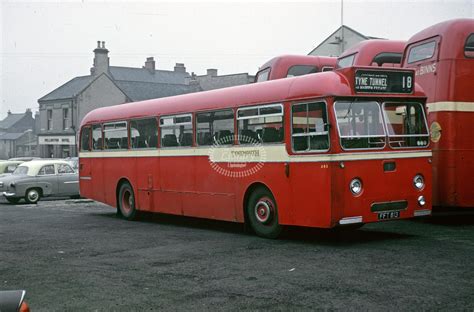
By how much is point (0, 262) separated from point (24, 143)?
82.7 m

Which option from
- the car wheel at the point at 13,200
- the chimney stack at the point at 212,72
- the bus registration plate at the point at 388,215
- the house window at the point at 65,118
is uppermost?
the chimney stack at the point at 212,72

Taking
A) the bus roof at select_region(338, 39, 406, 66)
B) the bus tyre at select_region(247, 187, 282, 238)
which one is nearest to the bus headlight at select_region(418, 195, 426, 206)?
the bus tyre at select_region(247, 187, 282, 238)

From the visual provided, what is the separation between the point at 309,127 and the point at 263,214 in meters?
2.04

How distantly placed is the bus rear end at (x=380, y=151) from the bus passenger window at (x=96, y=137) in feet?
30.0

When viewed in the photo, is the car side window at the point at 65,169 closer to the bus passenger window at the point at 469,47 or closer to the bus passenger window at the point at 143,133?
the bus passenger window at the point at 143,133

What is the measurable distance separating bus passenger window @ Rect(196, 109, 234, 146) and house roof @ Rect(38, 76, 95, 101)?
4398 cm

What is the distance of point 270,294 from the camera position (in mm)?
7164

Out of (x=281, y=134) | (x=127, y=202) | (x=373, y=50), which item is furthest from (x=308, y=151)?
(x=127, y=202)

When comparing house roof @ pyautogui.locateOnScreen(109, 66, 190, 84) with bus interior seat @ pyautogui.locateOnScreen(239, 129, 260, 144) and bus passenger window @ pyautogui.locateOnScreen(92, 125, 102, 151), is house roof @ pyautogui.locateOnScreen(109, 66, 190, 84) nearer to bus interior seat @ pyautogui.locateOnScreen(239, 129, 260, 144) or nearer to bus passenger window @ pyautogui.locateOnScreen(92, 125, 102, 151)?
bus passenger window @ pyautogui.locateOnScreen(92, 125, 102, 151)

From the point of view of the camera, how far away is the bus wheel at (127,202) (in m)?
16.4

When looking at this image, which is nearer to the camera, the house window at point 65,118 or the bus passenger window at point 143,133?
the bus passenger window at point 143,133

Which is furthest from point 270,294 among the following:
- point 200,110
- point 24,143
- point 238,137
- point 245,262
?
point 24,143

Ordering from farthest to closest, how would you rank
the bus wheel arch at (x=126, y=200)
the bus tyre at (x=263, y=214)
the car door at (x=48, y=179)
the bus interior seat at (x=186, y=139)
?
the car door at (x=48, y=179) → the bus wheel arch at (x=126, y=200) → the bus interior seat at (x=186, y=139) → the bus tyre at (x=263, y=214)

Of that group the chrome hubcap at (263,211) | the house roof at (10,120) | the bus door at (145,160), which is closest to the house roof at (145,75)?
the house roof at (10,120)
